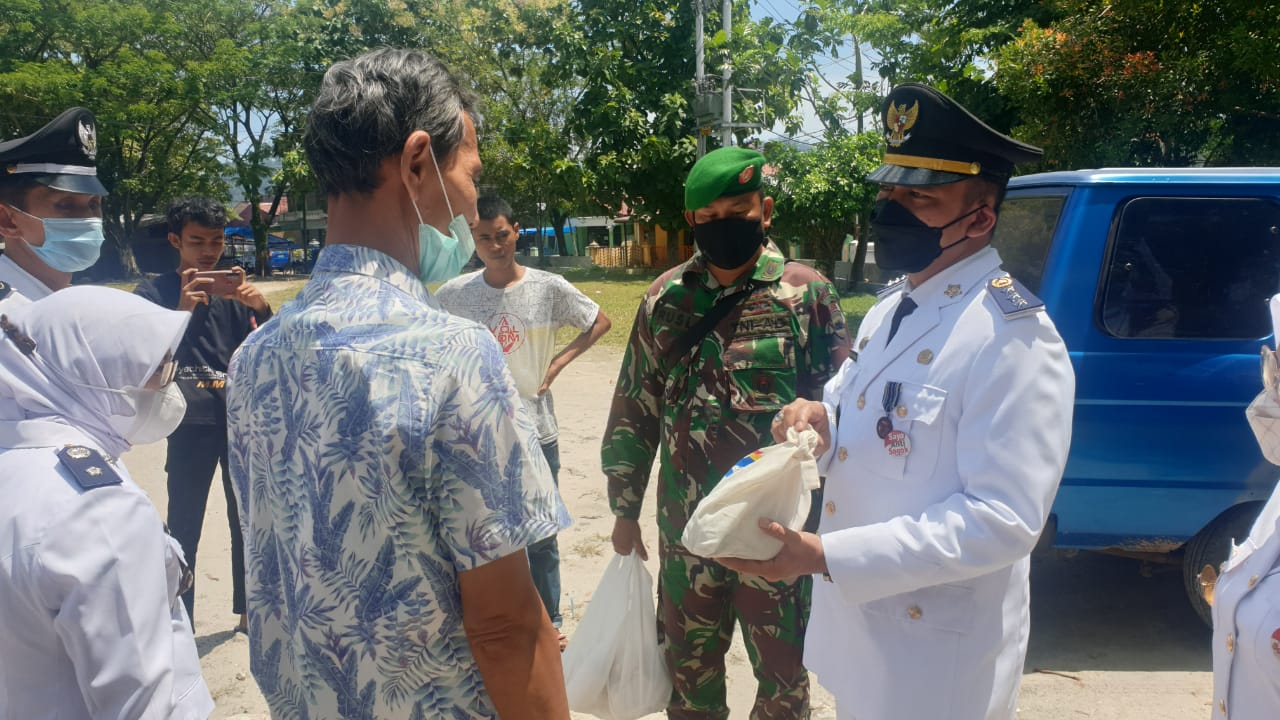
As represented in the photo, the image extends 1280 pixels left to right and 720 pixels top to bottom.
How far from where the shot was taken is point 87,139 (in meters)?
3.21

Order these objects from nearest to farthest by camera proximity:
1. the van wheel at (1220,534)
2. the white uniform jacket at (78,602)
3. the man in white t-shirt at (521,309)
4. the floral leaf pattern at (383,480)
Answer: the floral leaf pattern at (383,480) < the white uniform jacket at (78,602) < the van wheel at (1220,534) < the man in white t-shirt at (521,309)

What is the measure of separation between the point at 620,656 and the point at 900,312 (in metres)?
1.49

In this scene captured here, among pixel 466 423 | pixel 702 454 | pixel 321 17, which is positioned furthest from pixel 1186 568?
pixel 321 17

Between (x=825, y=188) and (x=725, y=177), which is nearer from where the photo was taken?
Result: (x=725, y=177)

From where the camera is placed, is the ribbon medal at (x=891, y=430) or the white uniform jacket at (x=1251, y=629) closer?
the white uniform jacket at (x=1251, y=629)

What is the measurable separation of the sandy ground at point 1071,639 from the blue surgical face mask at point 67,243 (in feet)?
5.96

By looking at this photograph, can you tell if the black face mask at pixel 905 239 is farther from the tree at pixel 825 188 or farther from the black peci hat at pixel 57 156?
the tree at pixel 825 188

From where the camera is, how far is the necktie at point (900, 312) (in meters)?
1.99

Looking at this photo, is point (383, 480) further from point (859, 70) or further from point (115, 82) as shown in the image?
point (115, 82)

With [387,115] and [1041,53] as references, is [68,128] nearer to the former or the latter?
[387,115]

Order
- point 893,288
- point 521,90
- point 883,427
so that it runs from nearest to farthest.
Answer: point 883,427, point 893,288, point 521,90

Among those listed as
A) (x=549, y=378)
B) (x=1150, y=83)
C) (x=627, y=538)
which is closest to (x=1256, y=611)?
(x=627, y=538)

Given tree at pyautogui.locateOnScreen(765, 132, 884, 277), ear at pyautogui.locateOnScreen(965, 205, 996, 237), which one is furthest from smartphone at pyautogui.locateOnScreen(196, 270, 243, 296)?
tree at pyautogui.locateOnScreen(765, 132, 884, 277)

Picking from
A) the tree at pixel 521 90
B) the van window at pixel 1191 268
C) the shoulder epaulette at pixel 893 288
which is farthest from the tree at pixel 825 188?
the shoulder epaulette at pixel 893 288
